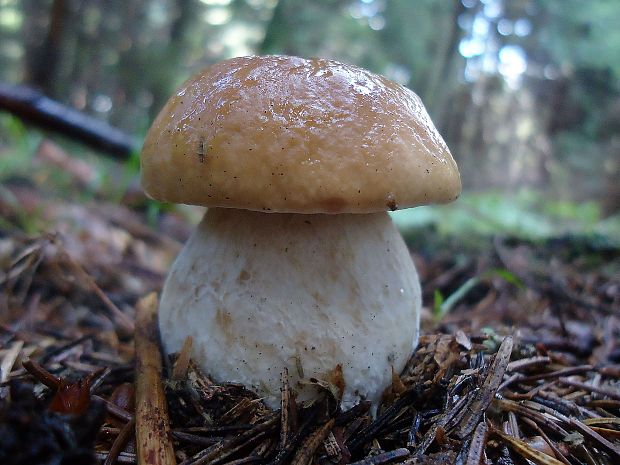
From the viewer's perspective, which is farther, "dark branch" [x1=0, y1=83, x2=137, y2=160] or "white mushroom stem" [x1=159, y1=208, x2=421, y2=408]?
"dark branch" [x1=0, y1=83, x2=137, y2=160]

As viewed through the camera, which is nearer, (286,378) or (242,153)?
(242,153)

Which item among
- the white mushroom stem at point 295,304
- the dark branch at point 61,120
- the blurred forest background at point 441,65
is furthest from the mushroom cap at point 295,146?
the dark branch at point 61,120

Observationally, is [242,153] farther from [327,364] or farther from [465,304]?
[465,304]

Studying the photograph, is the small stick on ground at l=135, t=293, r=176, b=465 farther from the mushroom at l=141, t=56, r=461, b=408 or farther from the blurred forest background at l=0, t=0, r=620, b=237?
the blurred forest background at l=0, t=0, r=620, b=237

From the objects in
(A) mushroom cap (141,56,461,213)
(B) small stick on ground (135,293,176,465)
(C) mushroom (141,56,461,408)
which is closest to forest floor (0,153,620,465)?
(B) small stick on ground (135,293,176,465)

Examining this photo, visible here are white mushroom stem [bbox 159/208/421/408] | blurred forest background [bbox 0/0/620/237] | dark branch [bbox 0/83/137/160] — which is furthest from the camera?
blurred forest background [bbox 0/0/620/237]

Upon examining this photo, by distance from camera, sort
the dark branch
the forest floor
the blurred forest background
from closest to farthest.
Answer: the forest floor < the dark branch < the blurred forest background

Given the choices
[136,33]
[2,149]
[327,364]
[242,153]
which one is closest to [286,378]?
[327,364]
